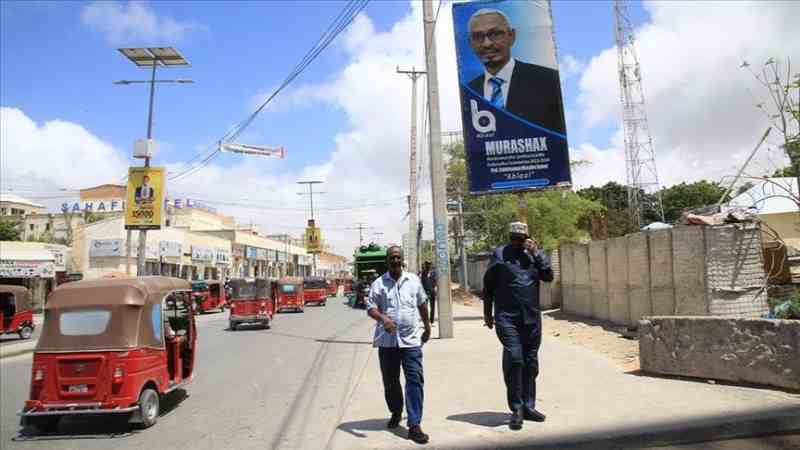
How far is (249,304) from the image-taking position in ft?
77.3

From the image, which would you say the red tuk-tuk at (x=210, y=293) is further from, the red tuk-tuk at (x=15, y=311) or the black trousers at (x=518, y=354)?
the black trousers at (x=518, y=354)

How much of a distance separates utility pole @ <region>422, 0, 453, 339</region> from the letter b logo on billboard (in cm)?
165

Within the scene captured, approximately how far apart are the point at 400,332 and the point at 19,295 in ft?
70.6

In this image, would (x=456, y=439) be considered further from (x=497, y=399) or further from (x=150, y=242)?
(x=150, y=242)

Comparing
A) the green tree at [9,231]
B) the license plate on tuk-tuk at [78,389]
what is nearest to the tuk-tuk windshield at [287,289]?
the license plate on tuk-tuk at [78,389]

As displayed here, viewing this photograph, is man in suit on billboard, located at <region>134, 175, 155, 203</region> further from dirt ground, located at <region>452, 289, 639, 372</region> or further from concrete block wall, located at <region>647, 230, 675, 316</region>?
concrete block wall, located at <region>647, 230, 675, 316</region>

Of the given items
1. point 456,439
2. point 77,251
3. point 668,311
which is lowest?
point 456,439

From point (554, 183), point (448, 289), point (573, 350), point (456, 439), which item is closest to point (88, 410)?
point (456, 439)

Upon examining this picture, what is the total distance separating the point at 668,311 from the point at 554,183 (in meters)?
6.40

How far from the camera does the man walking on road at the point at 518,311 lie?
6055mm

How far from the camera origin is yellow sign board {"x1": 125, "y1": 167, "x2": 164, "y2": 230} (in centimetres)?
2778

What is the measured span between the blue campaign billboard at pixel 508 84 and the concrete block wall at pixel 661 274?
18.3ft

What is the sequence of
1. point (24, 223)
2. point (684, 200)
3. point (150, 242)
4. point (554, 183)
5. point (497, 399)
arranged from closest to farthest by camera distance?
point (497, 399) → point (554, 183) → point (150, 242) → point (24, 223) → point (684, 200)

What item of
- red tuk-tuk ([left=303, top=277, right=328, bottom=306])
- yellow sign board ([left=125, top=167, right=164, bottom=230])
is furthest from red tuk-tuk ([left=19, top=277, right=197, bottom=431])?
red tuk-tuk ([left=303, top=277, right=328, bottom=306])
